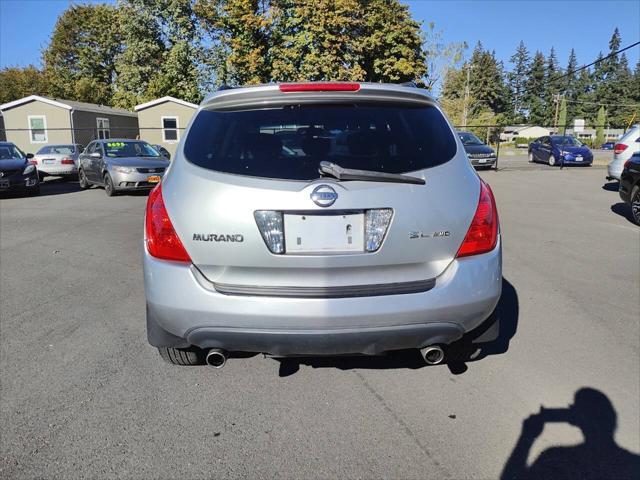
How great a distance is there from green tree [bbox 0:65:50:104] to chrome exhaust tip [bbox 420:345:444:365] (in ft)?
178

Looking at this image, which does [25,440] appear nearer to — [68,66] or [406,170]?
[406,170]

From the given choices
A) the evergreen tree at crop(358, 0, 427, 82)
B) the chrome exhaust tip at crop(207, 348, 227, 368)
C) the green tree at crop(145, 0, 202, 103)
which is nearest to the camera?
the chrome exhaust tip at crop(207, 348, 227, 368)

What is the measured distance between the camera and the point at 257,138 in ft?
8.41

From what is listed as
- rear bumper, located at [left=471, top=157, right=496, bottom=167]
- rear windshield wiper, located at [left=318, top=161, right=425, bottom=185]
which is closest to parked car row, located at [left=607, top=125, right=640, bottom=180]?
rear bumper, located at [left=471, top=157, right=496, bottom=167]

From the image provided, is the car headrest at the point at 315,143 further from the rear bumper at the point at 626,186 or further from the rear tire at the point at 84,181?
the rear tire at the point at 84,181

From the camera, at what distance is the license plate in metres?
2.29

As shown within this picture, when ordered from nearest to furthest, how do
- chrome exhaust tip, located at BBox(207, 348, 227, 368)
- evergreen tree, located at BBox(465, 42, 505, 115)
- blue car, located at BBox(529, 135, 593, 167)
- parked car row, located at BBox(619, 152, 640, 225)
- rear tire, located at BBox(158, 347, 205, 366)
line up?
chrome exhaust tip, located at BBox(207, 348, 227, 368) < rear tire, located at BBox(158, 347, 205, 366) < parked car row, located at BBox(619, 152, 640, 225) < blue car, located at BBox(529, 135, 593, 167) < evergreen tree, located at BBox(465, 42, 505, 115)

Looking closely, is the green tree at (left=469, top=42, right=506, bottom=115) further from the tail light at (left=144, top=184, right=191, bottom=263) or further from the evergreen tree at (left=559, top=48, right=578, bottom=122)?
Result: the tail light at (left=144, top=184, right=191, bottom=263)

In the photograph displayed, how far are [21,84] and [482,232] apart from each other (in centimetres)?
5586

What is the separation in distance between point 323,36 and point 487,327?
108ft

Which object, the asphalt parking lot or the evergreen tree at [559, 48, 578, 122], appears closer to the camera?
the asphalt parking lot

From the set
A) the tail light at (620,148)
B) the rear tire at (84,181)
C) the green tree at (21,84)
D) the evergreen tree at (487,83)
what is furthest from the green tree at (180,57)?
the evergreen tree at (487,83)

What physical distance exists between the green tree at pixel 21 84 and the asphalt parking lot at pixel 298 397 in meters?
50.8

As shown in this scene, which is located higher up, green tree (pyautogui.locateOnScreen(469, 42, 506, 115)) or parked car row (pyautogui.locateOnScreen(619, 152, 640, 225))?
green tree (pyautogui.locateOnScreen(469, 42, 506, 115))
